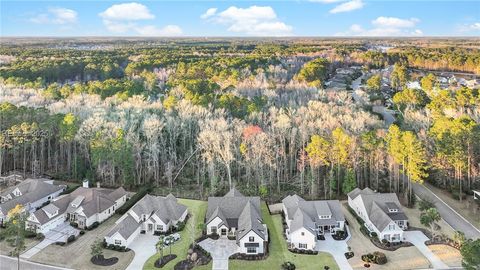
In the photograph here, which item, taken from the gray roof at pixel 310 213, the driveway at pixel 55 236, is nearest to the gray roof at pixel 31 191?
the driveway at pixel 55 236

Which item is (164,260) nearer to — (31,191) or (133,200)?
(133,200)

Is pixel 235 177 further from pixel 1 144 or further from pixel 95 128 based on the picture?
pixel 1 144

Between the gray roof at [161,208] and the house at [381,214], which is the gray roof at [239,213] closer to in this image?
the gray roof at [161,208]

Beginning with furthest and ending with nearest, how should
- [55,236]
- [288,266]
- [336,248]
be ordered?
[55,236], [336,248], [288,266]

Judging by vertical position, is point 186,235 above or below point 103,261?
above

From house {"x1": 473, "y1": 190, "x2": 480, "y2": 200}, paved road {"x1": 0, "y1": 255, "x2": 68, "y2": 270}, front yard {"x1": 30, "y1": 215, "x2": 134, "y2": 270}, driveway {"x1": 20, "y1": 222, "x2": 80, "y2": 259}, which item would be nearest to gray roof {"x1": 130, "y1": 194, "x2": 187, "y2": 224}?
front yard {"x1": 30, "y1": 215, "x2": 134, "y2": 270}

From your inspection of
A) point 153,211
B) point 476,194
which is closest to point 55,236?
point 153,211

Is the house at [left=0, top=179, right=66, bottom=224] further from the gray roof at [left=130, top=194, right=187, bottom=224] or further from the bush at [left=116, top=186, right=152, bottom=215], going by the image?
the gray roof at [left=130, top=194, right=187, bottom=224]

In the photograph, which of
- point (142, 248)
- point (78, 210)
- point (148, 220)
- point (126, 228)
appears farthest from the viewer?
point (78, 210)
